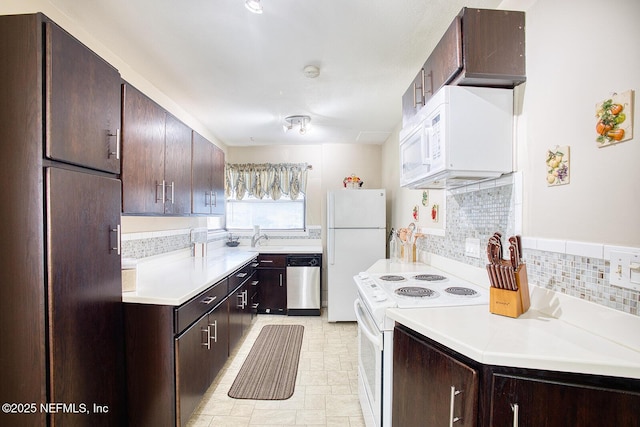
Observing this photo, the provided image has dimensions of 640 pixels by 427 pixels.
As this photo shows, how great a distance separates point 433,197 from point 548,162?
118cm

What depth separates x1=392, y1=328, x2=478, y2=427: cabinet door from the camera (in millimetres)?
903

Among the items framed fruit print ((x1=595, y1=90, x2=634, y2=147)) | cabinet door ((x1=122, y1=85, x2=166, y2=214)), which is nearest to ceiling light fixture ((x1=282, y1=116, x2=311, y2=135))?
cabinet door ((x1=122, y1=85, x2=166, y2=214))

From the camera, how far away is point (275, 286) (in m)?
3.74

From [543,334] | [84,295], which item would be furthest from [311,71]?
[543,334]

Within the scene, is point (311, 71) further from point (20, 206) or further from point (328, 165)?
point (328, 165)

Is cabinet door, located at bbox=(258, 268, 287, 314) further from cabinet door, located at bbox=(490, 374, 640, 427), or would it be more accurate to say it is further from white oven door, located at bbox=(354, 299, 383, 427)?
cabinet door, located at bbox=(490, 374, 640, 427)

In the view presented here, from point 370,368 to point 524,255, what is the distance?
1.01 meters

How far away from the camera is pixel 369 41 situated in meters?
1.79

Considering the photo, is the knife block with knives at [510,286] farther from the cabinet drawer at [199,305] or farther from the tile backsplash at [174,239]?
the tile backsplash at [174,239]

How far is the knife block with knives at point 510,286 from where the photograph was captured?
115 centimetres

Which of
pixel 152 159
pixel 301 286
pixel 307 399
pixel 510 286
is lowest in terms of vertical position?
pixel 307 399

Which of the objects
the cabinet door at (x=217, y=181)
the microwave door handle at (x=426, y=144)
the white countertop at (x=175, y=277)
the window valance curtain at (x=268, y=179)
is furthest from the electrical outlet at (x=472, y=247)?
the window valance curtain at (x=268, y=179)

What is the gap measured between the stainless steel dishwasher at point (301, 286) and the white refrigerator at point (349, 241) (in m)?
0.31

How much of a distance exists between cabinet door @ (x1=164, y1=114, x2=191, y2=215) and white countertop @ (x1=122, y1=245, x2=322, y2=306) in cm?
49
